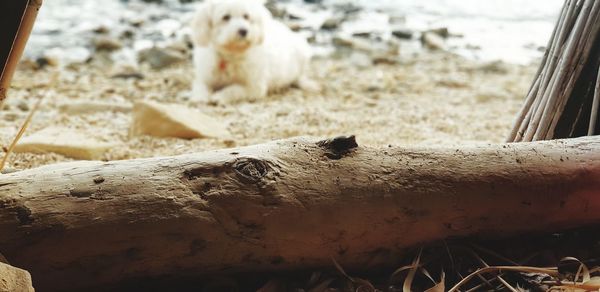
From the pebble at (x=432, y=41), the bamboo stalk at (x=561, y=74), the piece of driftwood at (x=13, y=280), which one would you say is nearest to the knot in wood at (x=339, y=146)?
the piece of driftwood at (x=13, y=280)

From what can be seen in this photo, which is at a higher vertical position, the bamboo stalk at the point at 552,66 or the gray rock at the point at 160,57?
the bamboo stalk at the point at 552,66

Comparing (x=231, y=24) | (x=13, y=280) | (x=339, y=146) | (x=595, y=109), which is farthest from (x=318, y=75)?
(x=13, y=280)

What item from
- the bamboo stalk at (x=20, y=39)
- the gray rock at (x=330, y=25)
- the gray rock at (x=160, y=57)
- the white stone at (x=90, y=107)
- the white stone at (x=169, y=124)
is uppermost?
the bamboo stalk at (x=20, y=39)

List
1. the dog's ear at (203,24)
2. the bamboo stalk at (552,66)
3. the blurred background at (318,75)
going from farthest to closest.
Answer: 1. the dog's ear at (203,24)
2. the blurred background at (318,75)
3. the bamboo stalk at (552,66)

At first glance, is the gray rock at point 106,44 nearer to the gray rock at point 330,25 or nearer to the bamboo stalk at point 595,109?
the gray rock at point 330,25

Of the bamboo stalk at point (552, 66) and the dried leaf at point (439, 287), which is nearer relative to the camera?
the dried leaf at point (439, 287)

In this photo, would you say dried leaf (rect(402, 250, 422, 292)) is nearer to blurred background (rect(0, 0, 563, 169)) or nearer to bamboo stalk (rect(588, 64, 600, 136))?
bamboo stalk (rect(588, 64, 600, 136))

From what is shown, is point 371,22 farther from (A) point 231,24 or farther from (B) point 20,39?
(B) point 20,39

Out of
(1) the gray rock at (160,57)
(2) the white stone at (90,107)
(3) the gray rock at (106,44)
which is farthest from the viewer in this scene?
(3) the gray rock at (106,44)
